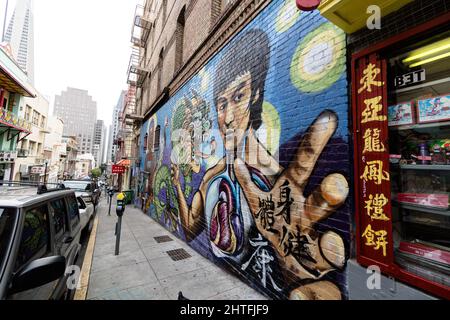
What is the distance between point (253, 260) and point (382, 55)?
11.2 feet

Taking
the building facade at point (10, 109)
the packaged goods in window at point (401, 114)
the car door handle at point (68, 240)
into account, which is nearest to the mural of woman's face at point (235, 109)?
the packaged goods in window at point (401, 114)

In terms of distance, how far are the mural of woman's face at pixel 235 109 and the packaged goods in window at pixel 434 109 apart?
2318mm

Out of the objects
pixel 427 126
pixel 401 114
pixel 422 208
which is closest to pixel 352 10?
pixel 401 114

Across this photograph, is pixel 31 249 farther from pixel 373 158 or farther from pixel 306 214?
pixel 373 158

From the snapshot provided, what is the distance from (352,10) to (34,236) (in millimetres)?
4020

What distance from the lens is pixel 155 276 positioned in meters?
4.01

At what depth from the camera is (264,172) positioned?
11.4 ft

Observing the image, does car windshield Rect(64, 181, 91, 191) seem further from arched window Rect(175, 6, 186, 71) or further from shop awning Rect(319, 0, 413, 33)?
shop awning Rect(319, 0, 413, 33)

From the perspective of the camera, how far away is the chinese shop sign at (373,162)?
79.2 inches

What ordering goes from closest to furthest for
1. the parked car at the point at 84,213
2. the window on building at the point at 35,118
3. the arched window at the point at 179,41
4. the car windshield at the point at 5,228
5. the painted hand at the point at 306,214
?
the car windshield at the point at 5,228 → the painted hand at the point at 306,214 → the parked car at the point at 84,213 → the arched window at the point at 179,41 → the window on building at the point at 35,118

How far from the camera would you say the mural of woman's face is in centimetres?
402

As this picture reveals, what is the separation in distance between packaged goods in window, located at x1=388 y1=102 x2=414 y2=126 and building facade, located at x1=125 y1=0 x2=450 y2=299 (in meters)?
0.01

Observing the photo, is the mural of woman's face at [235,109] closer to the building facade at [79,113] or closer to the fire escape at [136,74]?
the fire escape at [136,74]
